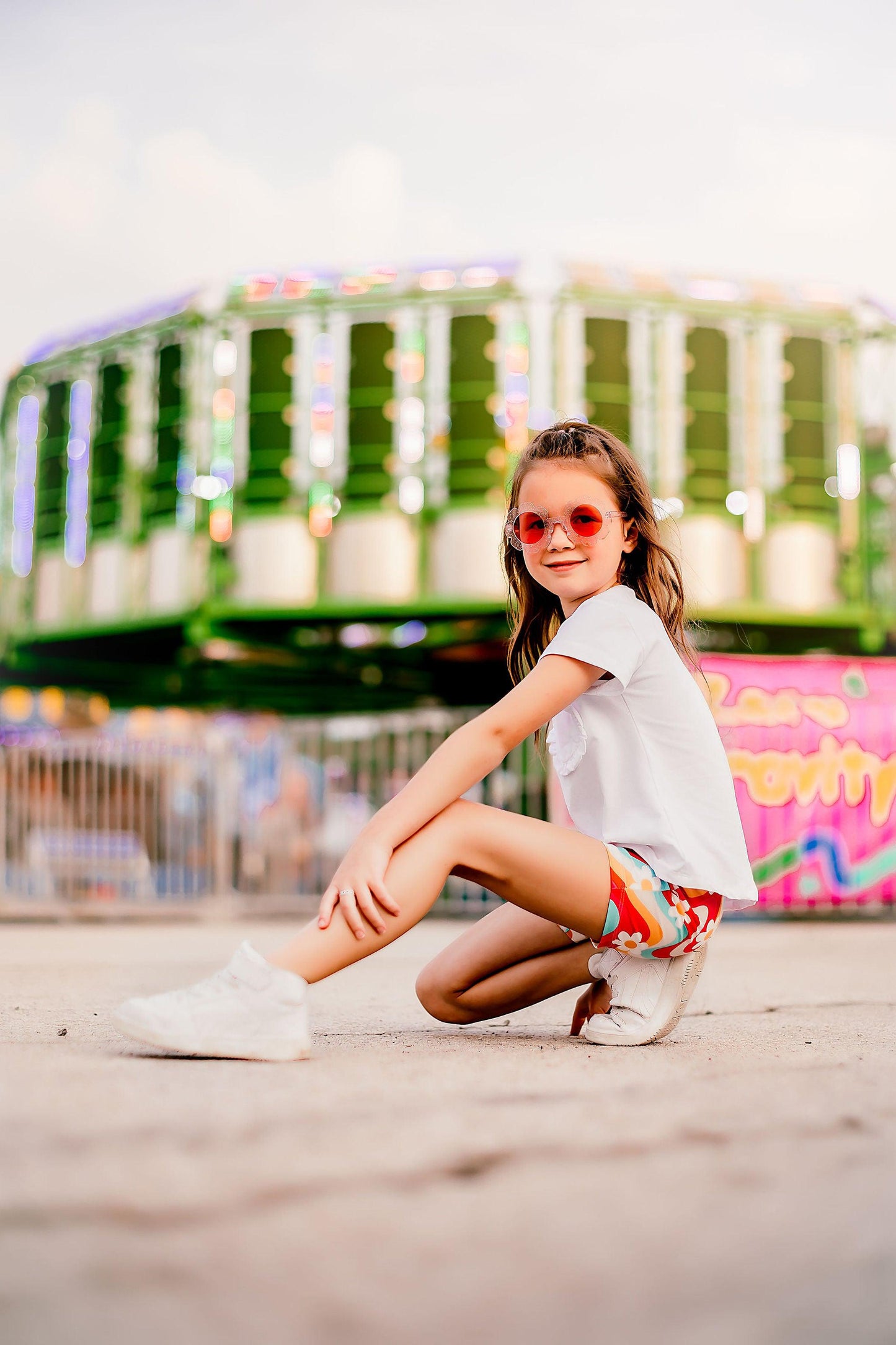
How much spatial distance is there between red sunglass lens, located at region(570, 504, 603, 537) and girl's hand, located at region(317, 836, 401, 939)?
0.96 meters

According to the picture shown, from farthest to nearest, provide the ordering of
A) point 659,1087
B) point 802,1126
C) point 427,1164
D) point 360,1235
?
point 659,1087, point 802,1126, point 427,1164, point 360,1235

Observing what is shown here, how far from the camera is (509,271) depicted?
16328mm

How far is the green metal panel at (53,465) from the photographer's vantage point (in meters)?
18.1

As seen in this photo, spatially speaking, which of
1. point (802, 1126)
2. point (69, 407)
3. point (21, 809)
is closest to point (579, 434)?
point (802, 1126)

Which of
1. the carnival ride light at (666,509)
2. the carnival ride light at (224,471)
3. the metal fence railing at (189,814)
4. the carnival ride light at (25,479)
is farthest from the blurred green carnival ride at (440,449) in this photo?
the carnival ride light at (666,509)

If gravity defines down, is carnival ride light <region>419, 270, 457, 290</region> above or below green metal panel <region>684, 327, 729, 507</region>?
above

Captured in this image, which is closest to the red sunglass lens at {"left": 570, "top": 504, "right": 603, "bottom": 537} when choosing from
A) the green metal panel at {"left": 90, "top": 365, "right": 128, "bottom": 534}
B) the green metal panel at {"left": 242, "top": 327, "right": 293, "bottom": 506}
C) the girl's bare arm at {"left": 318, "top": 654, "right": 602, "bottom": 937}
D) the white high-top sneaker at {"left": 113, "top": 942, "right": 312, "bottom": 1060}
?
the girl's bare arm at {"left": 318, "top": 654, "right": 602, "bottom": 937}

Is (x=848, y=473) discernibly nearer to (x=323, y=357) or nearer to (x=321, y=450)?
(x=321, y=450)

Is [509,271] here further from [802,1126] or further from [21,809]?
[802,1126]

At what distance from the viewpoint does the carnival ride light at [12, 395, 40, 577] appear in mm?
18469

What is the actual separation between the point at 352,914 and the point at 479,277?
14947 millimetres

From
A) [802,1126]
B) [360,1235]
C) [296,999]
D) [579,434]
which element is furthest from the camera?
[579,434]

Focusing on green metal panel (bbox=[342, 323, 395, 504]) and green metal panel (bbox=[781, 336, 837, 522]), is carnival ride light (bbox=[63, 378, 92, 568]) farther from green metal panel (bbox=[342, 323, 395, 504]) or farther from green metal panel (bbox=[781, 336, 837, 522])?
green metal panel (bbox=[781, 336, 837, 522])

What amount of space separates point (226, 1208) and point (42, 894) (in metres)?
10.8
